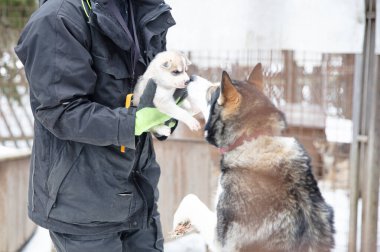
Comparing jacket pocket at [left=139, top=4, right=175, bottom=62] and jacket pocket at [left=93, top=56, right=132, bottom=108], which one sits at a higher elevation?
jacket pocket at [left=139, top=4, right=175, bottom=62]

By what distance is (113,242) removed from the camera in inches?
82.9

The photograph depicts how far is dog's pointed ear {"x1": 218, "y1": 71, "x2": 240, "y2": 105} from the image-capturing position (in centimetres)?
206

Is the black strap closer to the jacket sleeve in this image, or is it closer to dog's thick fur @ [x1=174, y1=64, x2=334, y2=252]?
the jacket sleeve

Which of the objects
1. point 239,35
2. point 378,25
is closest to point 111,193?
point 239,35

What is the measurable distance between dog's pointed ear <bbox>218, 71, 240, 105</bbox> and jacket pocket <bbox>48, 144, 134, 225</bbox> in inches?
18.9

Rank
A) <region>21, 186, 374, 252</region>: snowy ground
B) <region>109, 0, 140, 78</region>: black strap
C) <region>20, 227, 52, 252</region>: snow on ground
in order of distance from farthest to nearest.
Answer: <region>20, 227, 52, 252</region>: snow on ground, <region>21, 186, 374, 252</region>: snowy ground, <region>109, 0, 140, 78</region>: black strap

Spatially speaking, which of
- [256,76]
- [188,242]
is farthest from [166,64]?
[188,242]

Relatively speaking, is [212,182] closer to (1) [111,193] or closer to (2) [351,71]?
(2) [351,71]

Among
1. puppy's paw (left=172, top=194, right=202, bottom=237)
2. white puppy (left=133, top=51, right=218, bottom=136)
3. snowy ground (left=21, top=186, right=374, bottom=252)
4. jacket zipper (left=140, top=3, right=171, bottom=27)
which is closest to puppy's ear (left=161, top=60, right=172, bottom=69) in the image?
white puppy (left=133, top=51, right=218, bottom=136)

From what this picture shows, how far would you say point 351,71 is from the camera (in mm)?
4816

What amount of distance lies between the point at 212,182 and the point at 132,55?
238 cm

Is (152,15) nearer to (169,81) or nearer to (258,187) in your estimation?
(169,81)

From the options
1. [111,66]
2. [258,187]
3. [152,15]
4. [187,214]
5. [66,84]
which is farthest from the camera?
[187,214]

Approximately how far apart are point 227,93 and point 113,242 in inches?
28.6
